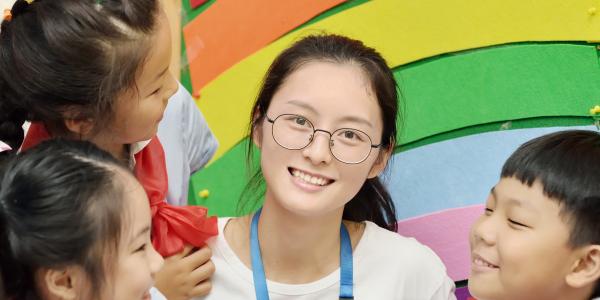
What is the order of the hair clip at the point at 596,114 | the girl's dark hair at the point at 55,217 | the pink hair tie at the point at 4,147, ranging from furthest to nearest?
the hair clip at the point at 596,114 → the pink hair tie at the point at 4,147 → the girl's dark hair at the point at 55,217

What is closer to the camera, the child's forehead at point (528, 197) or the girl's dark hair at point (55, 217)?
the girl's dark hair at point (55, 217)

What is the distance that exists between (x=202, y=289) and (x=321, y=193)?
0.92 ft

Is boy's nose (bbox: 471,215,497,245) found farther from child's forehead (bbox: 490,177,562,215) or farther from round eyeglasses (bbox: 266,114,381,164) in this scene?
round eyeglasses (bbox: 266,114,381,164)

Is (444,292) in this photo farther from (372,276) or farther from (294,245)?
(294,245)

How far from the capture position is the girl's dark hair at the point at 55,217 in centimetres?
107

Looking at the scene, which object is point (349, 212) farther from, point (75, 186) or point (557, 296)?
point (75, 186)

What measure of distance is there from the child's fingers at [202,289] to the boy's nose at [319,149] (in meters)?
0.30

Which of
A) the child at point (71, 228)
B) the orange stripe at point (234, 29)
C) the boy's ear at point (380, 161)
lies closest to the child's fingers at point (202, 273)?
the child at point (71, 228)

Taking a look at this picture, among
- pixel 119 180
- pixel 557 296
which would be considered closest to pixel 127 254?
pixel 119 180

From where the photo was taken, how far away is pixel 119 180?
1.15 m

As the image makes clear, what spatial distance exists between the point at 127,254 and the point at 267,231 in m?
0.35

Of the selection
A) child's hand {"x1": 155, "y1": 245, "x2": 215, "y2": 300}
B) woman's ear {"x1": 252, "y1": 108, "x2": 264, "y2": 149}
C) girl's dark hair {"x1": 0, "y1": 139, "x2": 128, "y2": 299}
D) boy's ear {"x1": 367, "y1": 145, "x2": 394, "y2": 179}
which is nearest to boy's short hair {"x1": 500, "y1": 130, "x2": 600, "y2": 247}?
boy's ear {"x1": 367, "y1": 145, "x2": 394, "y2": 179}

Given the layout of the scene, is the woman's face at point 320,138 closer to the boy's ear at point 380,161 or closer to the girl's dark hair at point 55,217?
the boy's ear at point 380,161

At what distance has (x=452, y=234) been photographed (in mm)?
1686
